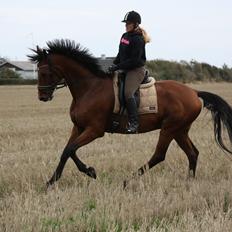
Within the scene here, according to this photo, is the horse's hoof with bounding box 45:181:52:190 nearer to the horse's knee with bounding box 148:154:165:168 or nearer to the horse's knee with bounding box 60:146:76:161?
the horse's knee with bounding box 60:146:76:161

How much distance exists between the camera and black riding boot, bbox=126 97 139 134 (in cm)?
804

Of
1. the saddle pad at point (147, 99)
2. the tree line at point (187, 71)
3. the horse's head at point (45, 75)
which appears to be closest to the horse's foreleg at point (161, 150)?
the saddle pad at point (147, 99)

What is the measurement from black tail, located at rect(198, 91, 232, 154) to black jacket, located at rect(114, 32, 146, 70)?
1.67 m

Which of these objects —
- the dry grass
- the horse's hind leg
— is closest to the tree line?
the dry grass

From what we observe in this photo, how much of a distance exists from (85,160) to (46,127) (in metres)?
7.22

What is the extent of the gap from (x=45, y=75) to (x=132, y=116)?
1.50 metres

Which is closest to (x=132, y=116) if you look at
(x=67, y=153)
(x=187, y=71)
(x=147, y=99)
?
(x=147, y=99)

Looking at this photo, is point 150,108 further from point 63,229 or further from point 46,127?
point 46,127

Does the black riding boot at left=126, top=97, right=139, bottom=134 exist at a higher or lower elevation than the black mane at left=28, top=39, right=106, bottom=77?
lower

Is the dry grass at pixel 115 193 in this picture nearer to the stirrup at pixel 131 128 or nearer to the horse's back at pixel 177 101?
the stirrup at pixel 131 128

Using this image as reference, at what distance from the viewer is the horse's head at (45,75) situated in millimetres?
8008

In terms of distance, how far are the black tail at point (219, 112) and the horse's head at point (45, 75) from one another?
267 cm

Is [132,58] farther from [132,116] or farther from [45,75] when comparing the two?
[45,75]

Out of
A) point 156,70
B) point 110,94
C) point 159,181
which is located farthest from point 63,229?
point 156,70
